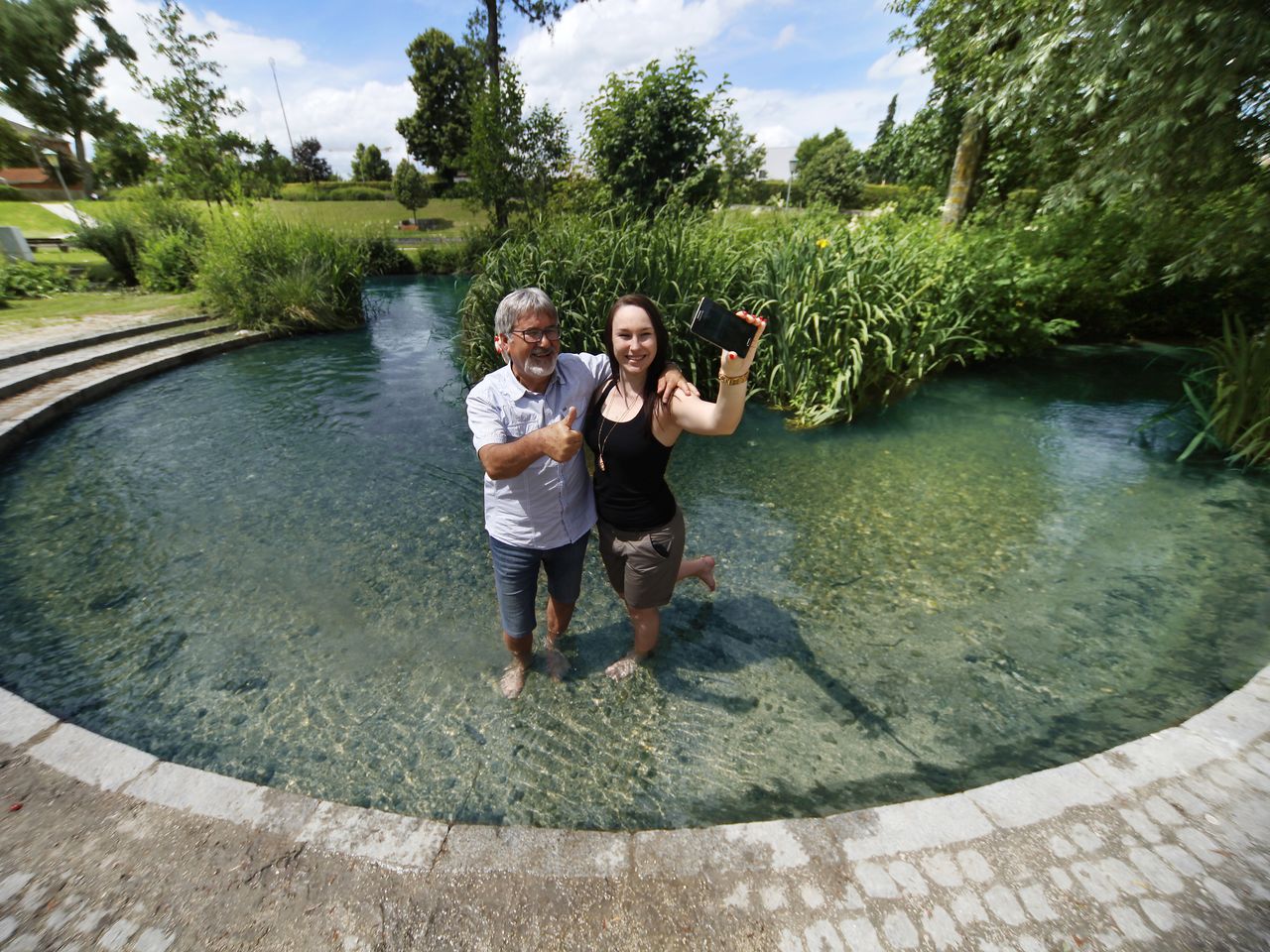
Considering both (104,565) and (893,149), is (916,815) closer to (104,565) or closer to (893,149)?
(104,565)

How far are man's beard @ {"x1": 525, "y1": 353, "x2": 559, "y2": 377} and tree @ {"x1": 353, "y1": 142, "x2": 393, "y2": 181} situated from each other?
57.1 m

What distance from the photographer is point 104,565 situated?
3.61m

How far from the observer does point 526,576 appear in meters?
2.34

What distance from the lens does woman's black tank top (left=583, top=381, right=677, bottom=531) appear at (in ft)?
6.93

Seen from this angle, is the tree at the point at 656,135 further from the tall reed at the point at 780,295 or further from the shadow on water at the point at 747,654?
the shadow on water at the point at 747,654

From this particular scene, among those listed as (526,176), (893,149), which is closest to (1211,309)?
(893,149)

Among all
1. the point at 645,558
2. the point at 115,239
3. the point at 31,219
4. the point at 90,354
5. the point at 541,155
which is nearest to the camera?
the point at 645,558

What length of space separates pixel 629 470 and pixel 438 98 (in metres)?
47.8

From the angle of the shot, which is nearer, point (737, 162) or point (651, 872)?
point (651, 872)

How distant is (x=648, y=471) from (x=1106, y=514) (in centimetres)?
417

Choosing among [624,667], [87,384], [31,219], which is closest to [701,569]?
[624,667]

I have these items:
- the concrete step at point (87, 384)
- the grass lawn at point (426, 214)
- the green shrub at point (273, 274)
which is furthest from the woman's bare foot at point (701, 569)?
the grass lawn at point (426, 214)

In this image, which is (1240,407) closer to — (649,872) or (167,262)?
(649,872)

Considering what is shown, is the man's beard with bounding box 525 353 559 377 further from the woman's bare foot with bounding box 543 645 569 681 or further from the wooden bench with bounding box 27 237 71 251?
the wooden bench with bounding box 27 237 71 251
